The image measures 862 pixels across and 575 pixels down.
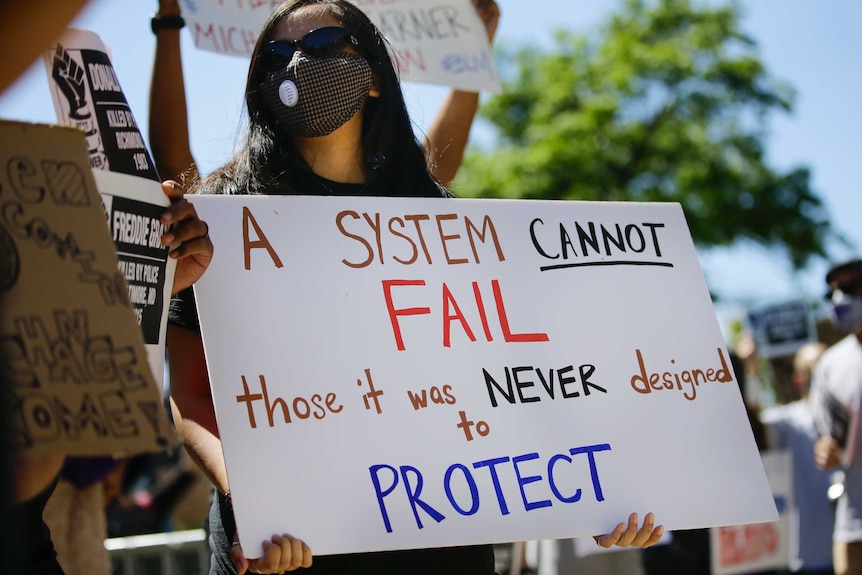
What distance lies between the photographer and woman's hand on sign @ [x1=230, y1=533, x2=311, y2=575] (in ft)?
5.91

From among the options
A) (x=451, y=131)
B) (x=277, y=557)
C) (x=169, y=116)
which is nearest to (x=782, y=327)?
(x=451, y=131)

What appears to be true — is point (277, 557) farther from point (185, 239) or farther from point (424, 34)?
point (424, 34)

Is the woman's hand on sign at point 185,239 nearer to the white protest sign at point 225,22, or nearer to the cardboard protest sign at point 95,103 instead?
the cardboard protest sign at point 95,103

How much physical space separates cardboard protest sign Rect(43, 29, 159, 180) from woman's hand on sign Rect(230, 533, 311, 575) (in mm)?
674

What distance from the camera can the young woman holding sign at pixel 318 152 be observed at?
201cm

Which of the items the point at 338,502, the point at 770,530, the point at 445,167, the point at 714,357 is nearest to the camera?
the point at 338,502

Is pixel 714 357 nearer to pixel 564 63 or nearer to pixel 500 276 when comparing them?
pixel 500 276

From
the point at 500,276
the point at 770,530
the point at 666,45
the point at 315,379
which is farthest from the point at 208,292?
the point at 666,45

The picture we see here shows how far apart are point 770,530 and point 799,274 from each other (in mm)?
16725

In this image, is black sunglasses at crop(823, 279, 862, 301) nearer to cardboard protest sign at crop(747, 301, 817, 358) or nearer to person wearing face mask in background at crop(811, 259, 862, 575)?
person wearing face mask in background at crop(811, 259, 862, 575)

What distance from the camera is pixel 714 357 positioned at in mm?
2342

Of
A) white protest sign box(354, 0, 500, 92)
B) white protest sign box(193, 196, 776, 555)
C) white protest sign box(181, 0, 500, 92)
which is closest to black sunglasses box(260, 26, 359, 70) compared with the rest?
white protest sign box(193, 196, 776, 555)

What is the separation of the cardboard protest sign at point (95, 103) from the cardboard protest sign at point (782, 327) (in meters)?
7.39

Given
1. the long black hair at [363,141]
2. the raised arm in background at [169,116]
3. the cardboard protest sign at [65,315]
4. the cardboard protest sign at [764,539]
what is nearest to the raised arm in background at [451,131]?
the long black hair at [363,141]
